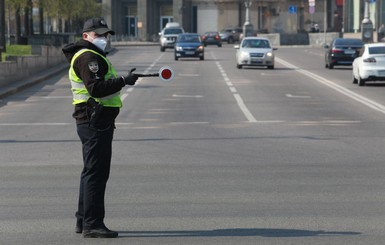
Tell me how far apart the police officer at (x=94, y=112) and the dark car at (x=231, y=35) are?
101190mm

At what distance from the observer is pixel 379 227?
9.65 meters

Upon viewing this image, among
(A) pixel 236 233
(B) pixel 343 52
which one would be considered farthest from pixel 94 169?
(B) pixel 343 52

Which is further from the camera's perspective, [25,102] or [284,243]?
[25,102]

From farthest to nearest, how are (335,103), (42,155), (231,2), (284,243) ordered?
(231,2) → (335,103) → (42,155) → (284,243)

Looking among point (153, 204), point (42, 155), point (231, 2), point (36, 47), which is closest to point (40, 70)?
point (36, 47)

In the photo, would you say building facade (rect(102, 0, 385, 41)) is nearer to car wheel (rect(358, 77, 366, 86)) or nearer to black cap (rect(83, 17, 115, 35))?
car wheel (rect(358, 77, 366, 86))

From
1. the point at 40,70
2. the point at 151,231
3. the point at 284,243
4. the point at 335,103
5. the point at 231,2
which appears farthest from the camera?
the point at 231,2

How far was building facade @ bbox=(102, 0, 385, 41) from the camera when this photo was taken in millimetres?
121812

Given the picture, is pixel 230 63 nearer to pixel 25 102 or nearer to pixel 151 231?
pixel 25 102

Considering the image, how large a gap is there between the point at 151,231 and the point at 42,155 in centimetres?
698

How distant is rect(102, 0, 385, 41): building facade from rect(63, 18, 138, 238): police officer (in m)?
111

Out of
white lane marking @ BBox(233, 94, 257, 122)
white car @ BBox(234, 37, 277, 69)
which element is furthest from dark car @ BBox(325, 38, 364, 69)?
white lane marking @ BBox(233, 94, 257, 122)

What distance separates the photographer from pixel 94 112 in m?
9.02

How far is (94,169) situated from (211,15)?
11755 centimetres
